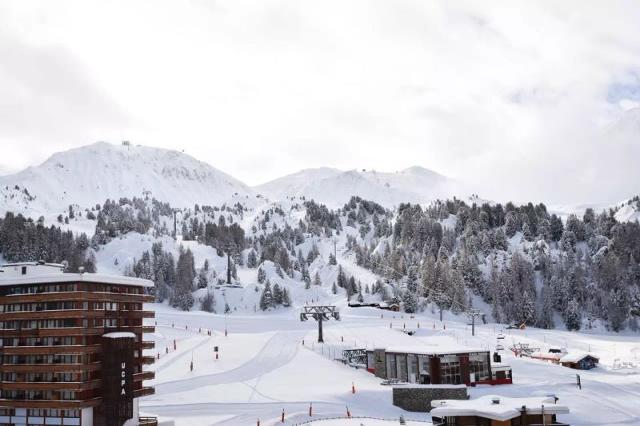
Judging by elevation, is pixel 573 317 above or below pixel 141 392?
below

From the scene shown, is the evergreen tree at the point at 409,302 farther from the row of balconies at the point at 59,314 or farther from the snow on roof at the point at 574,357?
the row of balconies at the point at 59,314

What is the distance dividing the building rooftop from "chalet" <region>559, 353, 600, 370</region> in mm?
57921

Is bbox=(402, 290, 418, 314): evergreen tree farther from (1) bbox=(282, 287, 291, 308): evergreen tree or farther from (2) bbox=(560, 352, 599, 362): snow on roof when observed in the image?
(2) bbox=(560, 352, 599, 362): snow on roof

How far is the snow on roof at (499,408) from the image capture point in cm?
4244

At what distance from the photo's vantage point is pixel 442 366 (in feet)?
220

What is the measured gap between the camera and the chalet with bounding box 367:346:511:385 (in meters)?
67.1

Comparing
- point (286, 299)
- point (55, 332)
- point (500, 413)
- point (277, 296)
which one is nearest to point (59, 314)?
point (55, 332)

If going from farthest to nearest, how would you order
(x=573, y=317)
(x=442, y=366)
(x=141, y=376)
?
1. (x=573, y=317)
2. (x=442, y=366)
3. (x=141, y=376)

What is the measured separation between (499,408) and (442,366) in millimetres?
23890

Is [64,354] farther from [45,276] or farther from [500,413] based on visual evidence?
[500,413]

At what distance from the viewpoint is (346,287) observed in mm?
177750

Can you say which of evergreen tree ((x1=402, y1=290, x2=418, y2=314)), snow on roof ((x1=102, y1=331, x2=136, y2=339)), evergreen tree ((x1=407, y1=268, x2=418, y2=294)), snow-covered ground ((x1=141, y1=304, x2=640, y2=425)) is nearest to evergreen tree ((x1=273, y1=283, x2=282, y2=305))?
evergreen tree ((x1=402, y1=290, x2=418, y2=314))

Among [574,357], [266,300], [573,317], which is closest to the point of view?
[574,357]

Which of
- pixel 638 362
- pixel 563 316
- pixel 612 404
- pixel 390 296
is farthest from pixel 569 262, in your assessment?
pixel 612 404
